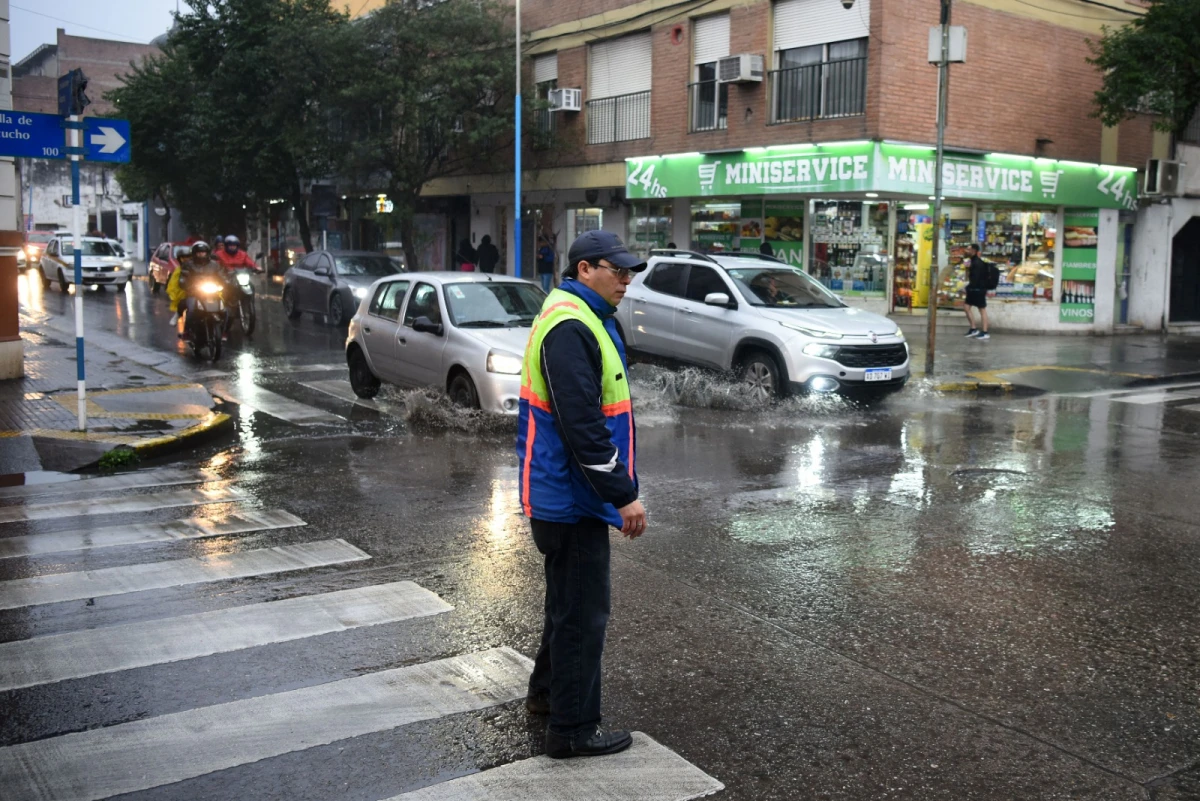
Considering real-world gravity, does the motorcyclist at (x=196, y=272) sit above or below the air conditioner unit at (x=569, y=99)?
below

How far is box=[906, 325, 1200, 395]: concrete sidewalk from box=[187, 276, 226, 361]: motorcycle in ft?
34.5

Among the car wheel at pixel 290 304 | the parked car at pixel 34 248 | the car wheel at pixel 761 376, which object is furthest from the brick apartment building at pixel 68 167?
the car wheel at pixel 761 376

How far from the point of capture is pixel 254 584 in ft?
20.4

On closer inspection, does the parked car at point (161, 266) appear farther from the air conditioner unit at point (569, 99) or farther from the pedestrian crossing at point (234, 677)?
the pedestrian crossing at point (234, 677)

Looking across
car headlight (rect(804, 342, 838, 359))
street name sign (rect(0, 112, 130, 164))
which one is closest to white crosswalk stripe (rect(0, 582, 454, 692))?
street name sign (rect(0, 112, 130, 164))

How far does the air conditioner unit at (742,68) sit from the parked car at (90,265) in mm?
20422

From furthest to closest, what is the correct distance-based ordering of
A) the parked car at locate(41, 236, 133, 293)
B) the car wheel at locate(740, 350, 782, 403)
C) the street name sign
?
the parked car at locate(41, 236, 133, 293), the car wheel at locate(740, 350, 782, 403), the street name sign

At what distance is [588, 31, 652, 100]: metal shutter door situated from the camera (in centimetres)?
2700

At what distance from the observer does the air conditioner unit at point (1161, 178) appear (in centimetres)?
2492

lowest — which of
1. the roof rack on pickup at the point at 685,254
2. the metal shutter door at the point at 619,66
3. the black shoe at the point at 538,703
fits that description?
the black shoe at the point at 538,703

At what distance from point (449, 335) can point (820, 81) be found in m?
13.5

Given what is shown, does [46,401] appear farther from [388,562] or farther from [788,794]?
[788,794]

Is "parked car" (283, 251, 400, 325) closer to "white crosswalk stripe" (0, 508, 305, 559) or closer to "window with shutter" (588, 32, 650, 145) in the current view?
"window with shutter" (588, 32, 650, 145)

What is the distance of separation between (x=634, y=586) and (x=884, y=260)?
1969 cm
